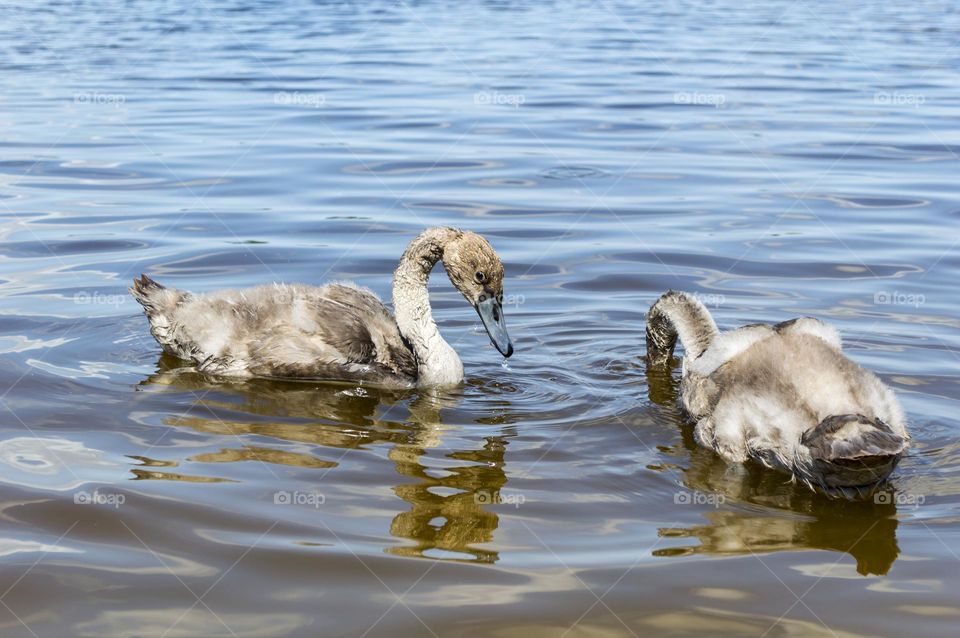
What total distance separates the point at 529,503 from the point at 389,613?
49.0 inches

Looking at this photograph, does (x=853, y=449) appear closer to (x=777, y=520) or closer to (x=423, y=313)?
(x=777, y=520)

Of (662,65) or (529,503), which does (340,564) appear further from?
(662,65)

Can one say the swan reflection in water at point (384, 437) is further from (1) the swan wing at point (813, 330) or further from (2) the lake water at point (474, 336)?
(1) the swan wing at point (813, 330)

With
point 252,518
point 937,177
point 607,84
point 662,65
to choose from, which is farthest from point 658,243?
point 662,65

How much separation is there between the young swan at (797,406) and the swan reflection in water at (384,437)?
1138 millimetres

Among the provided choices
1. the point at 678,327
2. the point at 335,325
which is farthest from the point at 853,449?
the point at 335,325

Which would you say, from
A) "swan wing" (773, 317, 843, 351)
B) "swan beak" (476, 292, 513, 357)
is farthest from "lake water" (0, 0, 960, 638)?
"swan wing" (773, 317, 843, 351)

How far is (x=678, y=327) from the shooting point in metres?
7.77

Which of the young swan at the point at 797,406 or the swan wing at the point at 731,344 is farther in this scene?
the swan wing at the point at 731,344

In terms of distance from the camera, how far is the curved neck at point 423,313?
7742 mm

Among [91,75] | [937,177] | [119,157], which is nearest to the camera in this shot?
[937,177]

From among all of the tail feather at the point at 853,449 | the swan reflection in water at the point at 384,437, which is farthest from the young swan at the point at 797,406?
the swan reflection in water at the point at 384,437

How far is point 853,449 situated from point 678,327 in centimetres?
250

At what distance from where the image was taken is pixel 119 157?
14.3m
